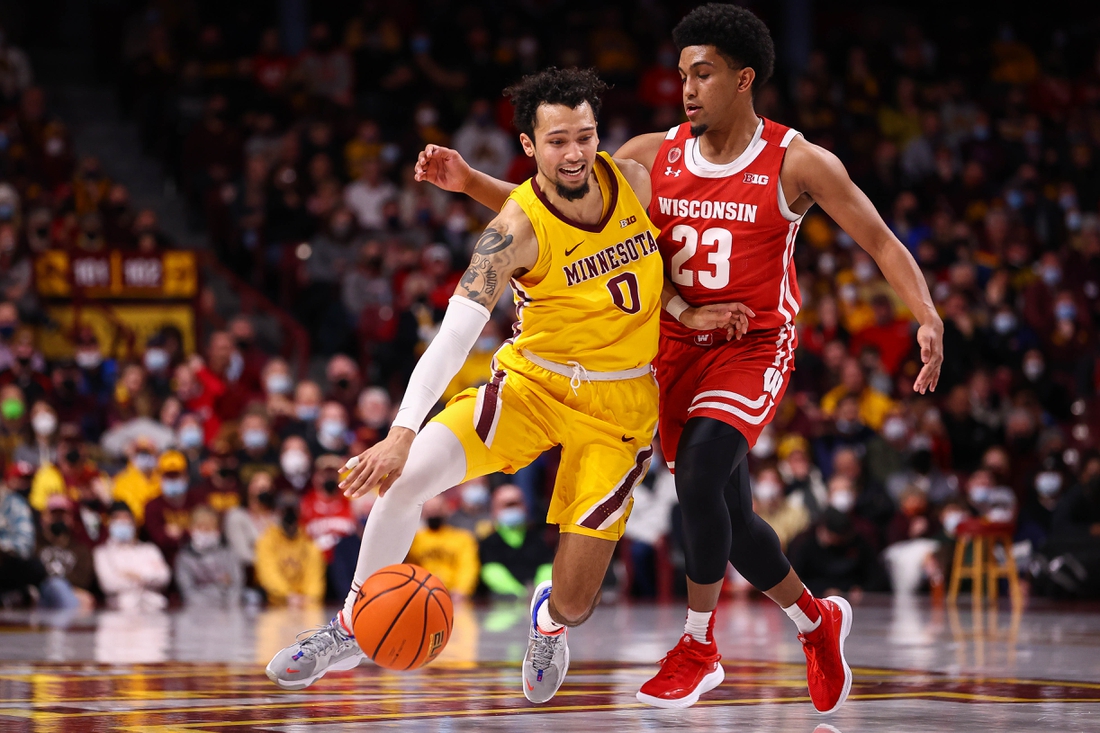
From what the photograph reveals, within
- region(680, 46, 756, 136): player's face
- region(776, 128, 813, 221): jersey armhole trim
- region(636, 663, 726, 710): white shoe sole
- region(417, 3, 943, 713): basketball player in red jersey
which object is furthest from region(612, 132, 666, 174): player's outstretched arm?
region(636, 663, 726, 710): white shoe sole

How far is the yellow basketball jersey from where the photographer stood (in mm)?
5969

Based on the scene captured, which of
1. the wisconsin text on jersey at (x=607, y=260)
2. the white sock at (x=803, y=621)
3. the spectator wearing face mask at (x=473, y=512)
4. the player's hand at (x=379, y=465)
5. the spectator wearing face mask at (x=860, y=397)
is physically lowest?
the white sock at (x=803, y=621)

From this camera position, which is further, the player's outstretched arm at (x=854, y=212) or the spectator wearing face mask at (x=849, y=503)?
the spectator wearing face mask at (x=849, y=503)

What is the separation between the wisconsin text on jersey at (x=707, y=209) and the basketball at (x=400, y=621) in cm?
181

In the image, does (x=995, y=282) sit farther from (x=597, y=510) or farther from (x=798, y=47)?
(x=597, y=510)

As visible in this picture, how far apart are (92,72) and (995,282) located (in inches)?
479

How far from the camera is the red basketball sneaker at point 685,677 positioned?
598 centimetres

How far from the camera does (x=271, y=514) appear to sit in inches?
562

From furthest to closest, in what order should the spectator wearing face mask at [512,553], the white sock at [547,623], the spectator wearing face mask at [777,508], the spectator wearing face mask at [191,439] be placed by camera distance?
the spectator wearing face mask at [777,508] → the spectator wearing face mask at [191,439] → the spectator wearing face mask at [512,553] → the white sock at [547,623]

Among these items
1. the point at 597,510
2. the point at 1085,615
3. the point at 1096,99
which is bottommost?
the point at 1085,615

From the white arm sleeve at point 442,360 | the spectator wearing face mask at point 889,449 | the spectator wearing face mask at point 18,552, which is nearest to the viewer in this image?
the white arm sleeve at point 442,360

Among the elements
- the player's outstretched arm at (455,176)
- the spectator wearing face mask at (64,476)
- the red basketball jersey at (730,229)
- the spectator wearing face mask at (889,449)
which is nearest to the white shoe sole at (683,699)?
the red basketball jersey at (730,229)

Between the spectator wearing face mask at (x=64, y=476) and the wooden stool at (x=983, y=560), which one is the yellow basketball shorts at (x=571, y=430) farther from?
the spectator wearing face mask at (x=64, y=476)

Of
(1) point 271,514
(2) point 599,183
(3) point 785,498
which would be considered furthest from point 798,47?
(2) point 599,183
